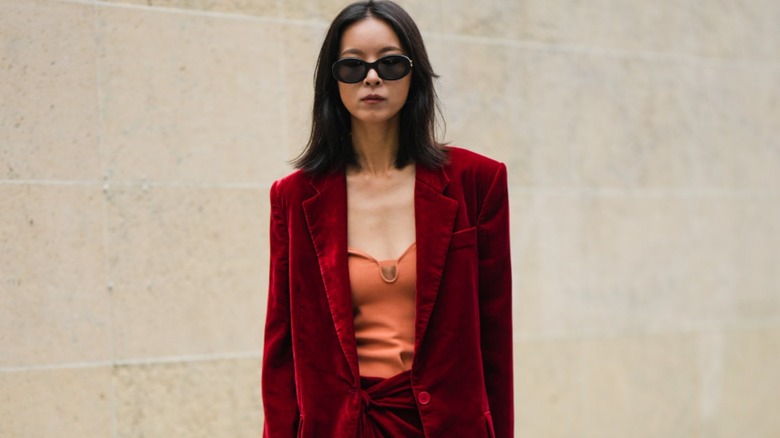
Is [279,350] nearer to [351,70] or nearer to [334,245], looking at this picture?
[334,245]

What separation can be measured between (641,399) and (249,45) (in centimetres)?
329

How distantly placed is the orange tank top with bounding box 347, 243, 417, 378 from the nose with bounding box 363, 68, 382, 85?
53 cm

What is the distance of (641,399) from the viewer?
19.9 ft

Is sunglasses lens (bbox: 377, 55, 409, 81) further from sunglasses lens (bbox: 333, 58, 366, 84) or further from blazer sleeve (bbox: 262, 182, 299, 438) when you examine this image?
blazer sleeve (bbox: 262, 182, 299, 438)

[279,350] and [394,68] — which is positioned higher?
[394,68]

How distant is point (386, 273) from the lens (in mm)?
3041

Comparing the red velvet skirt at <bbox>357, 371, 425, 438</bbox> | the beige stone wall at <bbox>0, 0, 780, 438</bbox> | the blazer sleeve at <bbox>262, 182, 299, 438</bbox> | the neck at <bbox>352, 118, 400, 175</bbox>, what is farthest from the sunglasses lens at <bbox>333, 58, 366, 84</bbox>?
the beige stone wall at <bbox>0, 0, 780, 438</bbox>

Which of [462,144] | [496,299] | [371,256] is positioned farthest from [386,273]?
[462,144]

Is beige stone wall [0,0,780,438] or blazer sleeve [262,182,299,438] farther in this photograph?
beige stone wall [0,0,780,438]

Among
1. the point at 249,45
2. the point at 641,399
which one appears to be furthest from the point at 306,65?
the point at 641,399

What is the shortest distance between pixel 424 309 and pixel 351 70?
779 millimetres

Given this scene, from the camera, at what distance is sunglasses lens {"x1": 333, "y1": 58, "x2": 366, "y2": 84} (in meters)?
3.01

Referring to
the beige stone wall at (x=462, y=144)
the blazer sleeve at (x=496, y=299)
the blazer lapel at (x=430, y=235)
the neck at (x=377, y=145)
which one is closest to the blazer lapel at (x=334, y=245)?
the neck at (x=377, y=145)

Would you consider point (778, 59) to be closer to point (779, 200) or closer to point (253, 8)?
point (779, 200)
